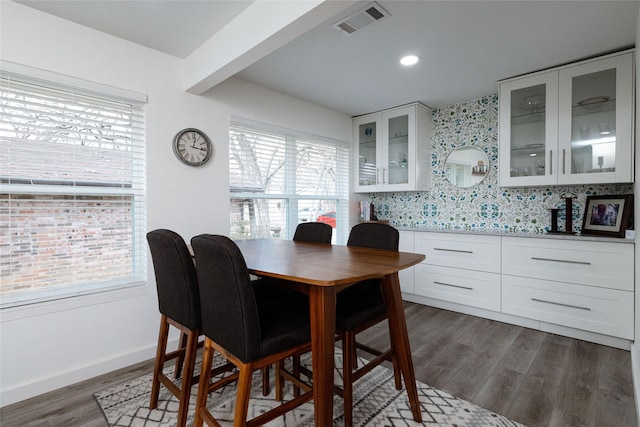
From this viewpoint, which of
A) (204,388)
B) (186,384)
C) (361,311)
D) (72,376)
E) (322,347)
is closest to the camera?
(322,347)

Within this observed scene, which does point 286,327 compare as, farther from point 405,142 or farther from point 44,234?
point 405,142

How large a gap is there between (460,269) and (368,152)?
1837 mm

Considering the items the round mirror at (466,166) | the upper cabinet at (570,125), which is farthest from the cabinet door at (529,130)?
the round mirror at (466,166)

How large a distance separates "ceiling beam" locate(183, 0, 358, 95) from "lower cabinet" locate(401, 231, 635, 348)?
8.32 ft

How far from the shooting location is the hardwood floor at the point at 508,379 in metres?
1.74

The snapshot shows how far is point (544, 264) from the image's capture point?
2803 millimetres

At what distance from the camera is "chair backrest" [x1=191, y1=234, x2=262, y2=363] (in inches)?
46.0

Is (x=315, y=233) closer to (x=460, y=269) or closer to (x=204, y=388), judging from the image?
(x=204, y=388)

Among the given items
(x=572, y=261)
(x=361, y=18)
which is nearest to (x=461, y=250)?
(x=572, y=261)

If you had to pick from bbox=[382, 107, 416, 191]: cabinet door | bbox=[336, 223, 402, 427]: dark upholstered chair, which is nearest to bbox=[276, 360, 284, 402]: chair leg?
bbox=[336, 223, 402, 427]: dark upholstered chair

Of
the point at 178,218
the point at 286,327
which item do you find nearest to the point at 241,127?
the point at 178,218

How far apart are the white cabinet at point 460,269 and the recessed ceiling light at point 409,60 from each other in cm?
177

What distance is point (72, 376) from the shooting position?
206 cm

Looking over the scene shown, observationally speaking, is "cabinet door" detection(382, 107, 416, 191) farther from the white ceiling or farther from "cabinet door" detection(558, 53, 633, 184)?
"cabinet door" detection(558, 53, 633, 184)
